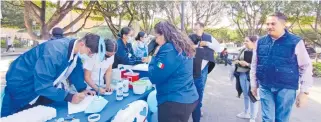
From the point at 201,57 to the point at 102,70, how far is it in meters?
1.32

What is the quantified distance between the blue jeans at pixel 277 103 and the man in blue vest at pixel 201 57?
36.6 inches

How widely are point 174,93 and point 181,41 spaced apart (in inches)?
16.9

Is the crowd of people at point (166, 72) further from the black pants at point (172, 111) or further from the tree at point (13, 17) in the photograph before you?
the tree at point (13, 17)

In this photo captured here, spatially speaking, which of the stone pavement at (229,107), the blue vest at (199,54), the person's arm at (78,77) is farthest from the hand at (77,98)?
the stone pavement at (229,107)

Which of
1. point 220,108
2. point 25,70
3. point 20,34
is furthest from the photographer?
point 20,34

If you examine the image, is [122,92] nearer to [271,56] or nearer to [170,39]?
[170,39]

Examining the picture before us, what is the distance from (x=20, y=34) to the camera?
3144cm

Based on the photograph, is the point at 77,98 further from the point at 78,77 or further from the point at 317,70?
the point at 317,70

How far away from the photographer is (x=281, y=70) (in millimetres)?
2672

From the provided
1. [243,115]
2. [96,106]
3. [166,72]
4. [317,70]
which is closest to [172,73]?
[166,72]

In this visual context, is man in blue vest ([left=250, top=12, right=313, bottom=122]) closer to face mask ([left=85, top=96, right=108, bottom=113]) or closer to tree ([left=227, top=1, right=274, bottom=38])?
face mask ([left=85, top=96, right=108, bottom=113])

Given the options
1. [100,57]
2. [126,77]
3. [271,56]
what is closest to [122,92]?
[100,57]

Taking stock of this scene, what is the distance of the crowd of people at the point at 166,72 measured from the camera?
213 centimetres

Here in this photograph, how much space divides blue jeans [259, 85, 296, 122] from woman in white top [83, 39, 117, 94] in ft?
5.36
